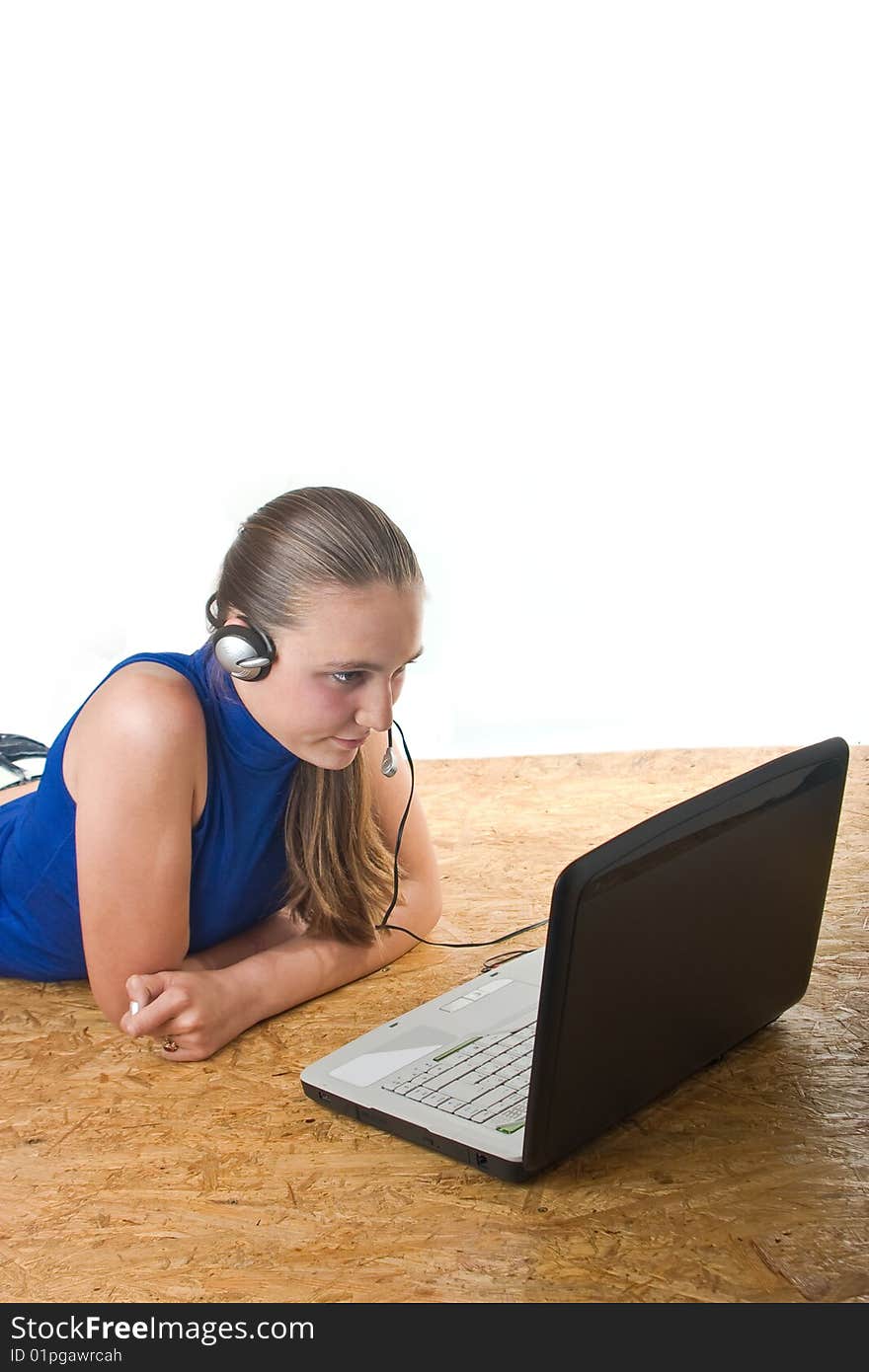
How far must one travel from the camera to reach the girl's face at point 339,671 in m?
1.61

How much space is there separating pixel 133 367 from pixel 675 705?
1705mm

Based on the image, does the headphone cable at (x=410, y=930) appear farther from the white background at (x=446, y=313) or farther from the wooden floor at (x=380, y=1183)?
the white background at (x=446, y=313)

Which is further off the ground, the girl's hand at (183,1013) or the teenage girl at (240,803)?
the teenage girl at (240,803)

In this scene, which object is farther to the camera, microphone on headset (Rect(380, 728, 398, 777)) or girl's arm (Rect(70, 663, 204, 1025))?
microphone on headset (Rect(380, 728, 398, 777))

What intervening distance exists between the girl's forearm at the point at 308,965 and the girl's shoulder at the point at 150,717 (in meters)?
0.26

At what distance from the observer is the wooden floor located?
1.26 meters

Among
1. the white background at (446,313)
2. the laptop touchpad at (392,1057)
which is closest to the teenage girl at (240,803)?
the laptop touchpad at (392,1057)

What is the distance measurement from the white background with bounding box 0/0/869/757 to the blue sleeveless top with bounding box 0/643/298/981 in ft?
6.24

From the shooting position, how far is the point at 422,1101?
152 centimetres

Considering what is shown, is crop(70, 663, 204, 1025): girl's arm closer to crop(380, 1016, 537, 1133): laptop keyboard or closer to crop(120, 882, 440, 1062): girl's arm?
crop(120, 882, 440, 1062): girl's arm

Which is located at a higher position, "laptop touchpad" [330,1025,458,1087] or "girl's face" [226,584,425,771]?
"girl's face" [226,584,425,771]

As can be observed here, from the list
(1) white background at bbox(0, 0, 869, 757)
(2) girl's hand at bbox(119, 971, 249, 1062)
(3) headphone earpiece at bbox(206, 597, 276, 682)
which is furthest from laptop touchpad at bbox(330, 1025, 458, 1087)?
(1) white background at bbox(0, 0, 869, 757)
